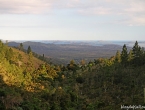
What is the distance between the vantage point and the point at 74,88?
6112 centimetres

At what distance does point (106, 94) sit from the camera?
52688 mm

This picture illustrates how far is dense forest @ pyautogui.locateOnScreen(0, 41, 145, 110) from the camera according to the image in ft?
Result: 145

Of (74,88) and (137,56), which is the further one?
(137,56)

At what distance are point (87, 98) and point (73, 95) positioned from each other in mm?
3211

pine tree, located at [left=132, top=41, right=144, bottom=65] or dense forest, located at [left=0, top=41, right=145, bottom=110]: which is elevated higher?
pine tree, located at [left=132, top=41, right=144, bottom=65]

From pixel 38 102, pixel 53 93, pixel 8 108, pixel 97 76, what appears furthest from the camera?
pixel 97 76

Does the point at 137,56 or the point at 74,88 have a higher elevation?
the point at 137,56

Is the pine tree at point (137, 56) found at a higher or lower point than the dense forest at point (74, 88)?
higher

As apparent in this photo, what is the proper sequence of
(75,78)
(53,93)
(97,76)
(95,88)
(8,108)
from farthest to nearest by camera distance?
1. (75,78)
2. (97,76)
3. (95,88)
4. (53,93)
5. (8,108)

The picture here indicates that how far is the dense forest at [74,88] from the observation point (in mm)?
44156

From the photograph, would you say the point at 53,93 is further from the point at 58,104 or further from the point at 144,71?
the point at 144,71

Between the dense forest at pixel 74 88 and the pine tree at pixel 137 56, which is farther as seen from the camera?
the pine tree at pixel 137 56

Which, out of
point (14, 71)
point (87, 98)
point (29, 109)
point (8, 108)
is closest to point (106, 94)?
point (87, 98)

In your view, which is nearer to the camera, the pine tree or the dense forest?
the dense forest
